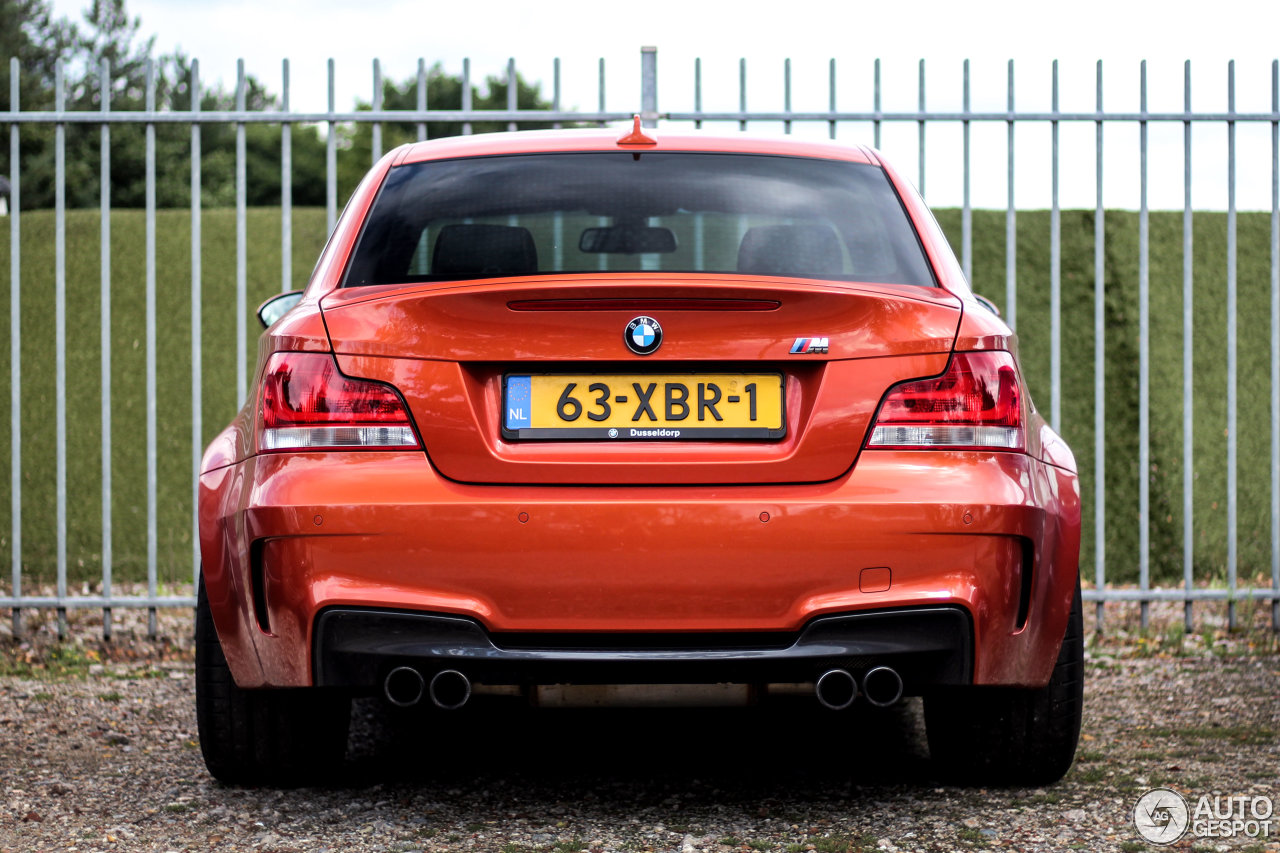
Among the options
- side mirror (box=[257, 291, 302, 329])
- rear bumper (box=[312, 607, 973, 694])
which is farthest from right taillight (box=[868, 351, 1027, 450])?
side mirror (box=[257, 291, 302, 329])

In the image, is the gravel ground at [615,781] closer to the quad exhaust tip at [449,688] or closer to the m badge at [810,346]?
the quad exhaust tip at [449,688]

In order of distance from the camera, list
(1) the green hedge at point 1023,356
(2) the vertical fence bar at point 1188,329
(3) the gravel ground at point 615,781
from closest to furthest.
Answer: (3) the gravel ground at point 615,781, (2) the vertical fence bar at point 1188,329, (1) the green hedge at point 1023,356

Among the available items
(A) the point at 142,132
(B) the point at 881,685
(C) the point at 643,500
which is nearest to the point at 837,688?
(B) the point at 881,685

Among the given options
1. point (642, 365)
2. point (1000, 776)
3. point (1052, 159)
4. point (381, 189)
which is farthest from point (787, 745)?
point (1052, 159)

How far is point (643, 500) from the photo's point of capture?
2.49m

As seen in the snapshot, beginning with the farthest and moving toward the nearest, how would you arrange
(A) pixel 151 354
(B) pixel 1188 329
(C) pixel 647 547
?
(B) pixel 1188 329 → (A) pixel 151 354 → (C) pixel 647 547

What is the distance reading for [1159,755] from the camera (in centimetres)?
371

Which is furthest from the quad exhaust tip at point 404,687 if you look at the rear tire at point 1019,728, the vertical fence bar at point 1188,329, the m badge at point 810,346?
the vertical fence bar at point 1188,329

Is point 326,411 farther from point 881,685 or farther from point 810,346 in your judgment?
point 881,685

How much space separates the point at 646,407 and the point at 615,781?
1267 millimetres

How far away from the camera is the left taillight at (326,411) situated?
2.55 metres

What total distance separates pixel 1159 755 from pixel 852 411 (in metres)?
1.89

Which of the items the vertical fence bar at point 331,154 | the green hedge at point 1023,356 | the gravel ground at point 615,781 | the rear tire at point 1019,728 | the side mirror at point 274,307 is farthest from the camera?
the green hedge at point 1023,356

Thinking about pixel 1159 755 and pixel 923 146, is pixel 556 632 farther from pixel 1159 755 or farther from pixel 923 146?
pixel 923 146
